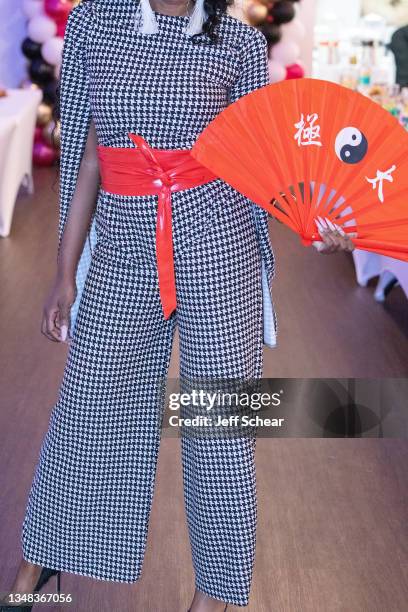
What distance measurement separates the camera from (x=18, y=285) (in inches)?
171

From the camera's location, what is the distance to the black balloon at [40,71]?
7191 mm

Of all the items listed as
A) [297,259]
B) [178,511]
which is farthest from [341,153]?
[297,259]

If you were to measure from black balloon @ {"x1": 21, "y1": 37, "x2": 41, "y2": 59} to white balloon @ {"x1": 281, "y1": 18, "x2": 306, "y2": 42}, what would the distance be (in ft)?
6.76

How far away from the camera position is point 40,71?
7.19 m

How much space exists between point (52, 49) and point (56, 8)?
30cm

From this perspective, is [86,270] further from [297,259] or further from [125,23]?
[297,259]

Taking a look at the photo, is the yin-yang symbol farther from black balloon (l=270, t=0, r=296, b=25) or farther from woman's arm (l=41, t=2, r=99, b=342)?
black balloon (l=270, t=0, r=296, b=25)

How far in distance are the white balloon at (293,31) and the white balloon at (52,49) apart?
191 cm

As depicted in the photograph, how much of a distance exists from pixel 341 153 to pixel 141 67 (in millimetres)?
365

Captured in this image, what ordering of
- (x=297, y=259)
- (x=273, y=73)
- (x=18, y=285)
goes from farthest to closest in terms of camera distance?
(x=273, y=73) → (x=297, y=259) → (x=18, y=285)

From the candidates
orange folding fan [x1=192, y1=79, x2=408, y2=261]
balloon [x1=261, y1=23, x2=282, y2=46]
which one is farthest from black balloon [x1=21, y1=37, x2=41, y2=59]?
orange folding fan [x1=192, y1=79, x2=408, y2=261]

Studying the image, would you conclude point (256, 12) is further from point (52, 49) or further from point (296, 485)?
point (296, 485)

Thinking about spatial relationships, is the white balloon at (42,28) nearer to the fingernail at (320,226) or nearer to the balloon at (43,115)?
the balloon at (43,115)

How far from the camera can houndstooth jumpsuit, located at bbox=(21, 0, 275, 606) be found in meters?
1.54
